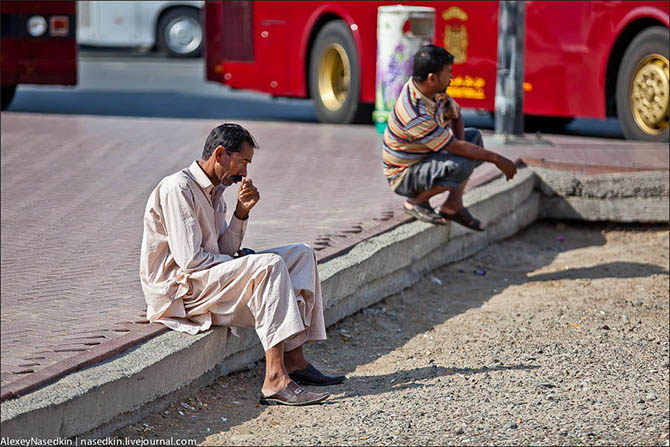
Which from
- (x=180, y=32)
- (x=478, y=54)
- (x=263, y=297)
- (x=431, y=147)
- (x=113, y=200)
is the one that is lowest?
(x=113, y=200)

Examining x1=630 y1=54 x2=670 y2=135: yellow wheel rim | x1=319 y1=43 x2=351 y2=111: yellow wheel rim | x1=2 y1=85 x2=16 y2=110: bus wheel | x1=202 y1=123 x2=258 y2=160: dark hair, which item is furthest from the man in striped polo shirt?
x1=2 y1=85 x2=16 y2=110: bus wheel

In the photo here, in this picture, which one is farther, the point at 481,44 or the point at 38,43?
the point at 38,43

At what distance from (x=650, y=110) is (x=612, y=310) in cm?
376

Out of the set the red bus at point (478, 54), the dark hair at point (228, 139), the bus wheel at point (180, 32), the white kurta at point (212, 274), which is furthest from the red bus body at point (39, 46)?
the bus wheel at point (180, 32)

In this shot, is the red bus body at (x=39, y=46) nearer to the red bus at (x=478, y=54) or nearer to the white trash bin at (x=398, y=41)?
the red bus at (x=478, y=54)

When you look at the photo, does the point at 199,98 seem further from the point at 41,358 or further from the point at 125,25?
the point at 41,358

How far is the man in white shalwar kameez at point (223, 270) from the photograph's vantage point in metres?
4.52

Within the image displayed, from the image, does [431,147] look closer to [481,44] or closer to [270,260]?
[270,260]

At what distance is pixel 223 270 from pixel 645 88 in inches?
234

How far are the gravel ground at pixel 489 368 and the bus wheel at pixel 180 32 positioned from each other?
1616 cm

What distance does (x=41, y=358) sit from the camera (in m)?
4.36

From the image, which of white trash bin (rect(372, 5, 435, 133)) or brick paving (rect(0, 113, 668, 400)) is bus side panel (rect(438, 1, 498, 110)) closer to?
white trash bin (rect(372, 5, 435, 133))

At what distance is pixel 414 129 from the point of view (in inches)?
258

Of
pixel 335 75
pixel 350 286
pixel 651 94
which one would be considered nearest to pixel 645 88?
pixel 651 94
